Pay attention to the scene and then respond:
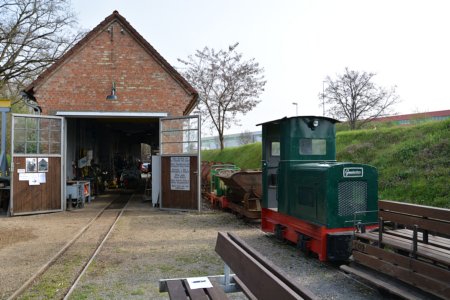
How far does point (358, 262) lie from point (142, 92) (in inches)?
423

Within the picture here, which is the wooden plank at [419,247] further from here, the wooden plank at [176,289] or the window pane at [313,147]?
the wooden plank at [176,289]

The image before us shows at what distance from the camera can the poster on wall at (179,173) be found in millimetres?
13891

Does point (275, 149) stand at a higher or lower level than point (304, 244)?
higher

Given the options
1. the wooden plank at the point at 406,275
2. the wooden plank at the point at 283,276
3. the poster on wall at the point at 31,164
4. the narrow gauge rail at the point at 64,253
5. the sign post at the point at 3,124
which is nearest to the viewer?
the wooden plank at the point at 283,276

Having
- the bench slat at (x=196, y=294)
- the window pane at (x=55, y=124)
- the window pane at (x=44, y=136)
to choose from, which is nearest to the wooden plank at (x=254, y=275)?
the bench slat at (x=196, y=294)

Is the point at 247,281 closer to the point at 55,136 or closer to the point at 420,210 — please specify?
the point at 420,210

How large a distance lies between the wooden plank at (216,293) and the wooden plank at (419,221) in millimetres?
2832

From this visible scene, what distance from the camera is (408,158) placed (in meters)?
12.5

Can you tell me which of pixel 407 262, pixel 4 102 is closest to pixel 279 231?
pixel 407 262

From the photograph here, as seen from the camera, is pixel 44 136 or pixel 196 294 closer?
pixel 196 294

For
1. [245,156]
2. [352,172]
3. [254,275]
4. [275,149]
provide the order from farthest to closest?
[245,156] < [275,149] < [352,172] < [254,275]

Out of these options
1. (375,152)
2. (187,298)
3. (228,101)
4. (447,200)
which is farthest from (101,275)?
(228,101)

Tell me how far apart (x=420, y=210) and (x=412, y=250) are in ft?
2.59

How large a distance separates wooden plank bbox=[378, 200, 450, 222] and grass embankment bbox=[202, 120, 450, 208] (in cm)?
390
